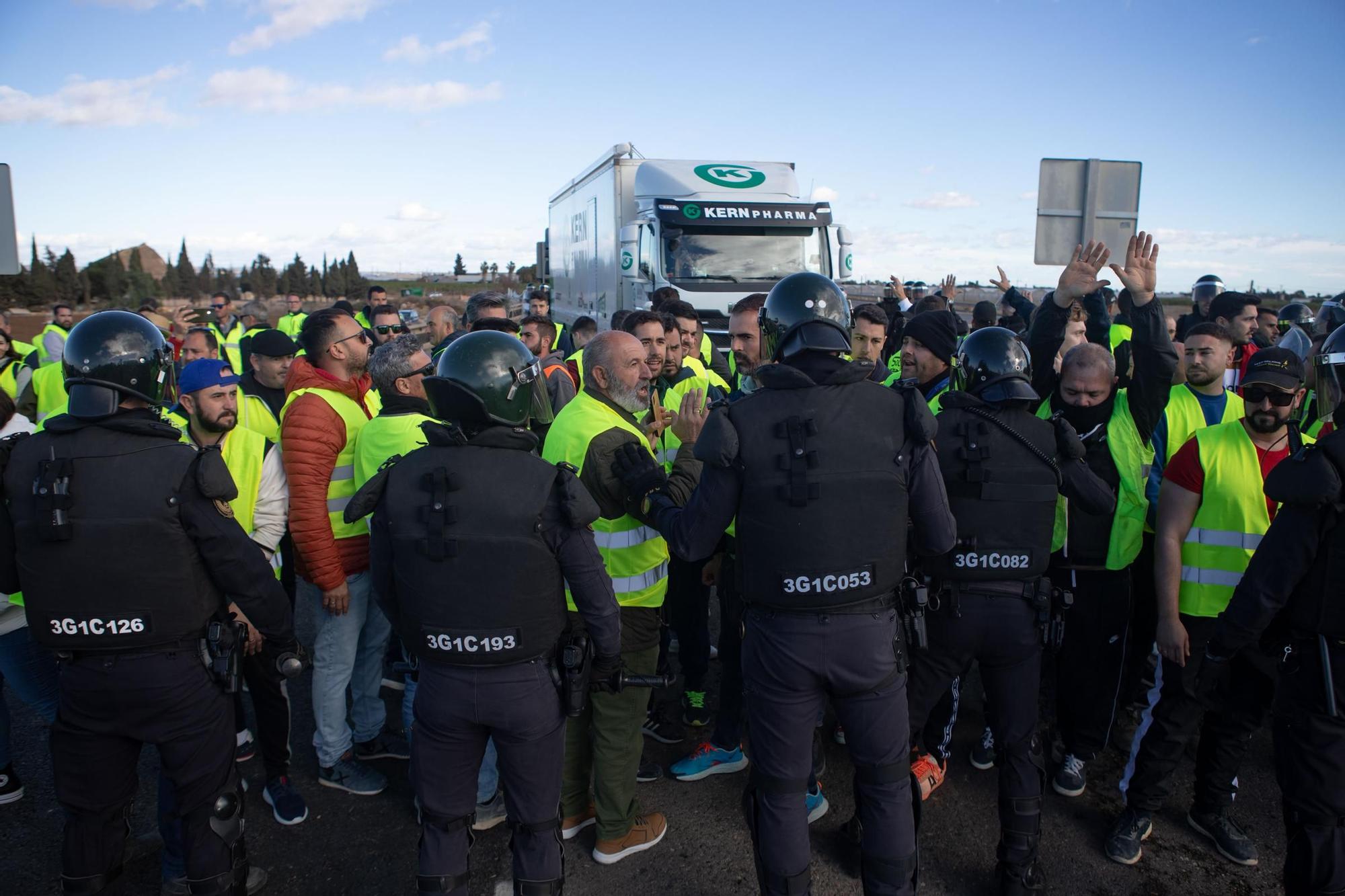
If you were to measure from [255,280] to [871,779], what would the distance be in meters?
58.5

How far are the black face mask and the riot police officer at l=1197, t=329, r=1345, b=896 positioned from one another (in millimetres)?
1264

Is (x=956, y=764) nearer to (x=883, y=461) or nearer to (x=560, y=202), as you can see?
(x=883, y=461)

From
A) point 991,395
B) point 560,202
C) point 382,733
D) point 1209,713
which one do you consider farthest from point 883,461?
point 560,202

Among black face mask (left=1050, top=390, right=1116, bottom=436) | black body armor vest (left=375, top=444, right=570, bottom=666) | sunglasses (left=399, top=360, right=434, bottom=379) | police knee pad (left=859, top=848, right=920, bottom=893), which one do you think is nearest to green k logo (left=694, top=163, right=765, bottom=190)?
black face mask (left=1050, top=390, right=1116, bottom=436)

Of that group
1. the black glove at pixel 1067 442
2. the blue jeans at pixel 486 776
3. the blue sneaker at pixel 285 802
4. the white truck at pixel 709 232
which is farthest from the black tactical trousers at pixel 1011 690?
the white truck at pixel 709 232

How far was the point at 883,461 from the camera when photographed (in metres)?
2.76

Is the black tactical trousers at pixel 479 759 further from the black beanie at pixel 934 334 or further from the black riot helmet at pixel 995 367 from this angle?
the black beanie at pixel 934 334

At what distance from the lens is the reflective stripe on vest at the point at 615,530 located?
10.9ft

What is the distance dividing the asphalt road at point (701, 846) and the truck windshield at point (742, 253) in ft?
32.0

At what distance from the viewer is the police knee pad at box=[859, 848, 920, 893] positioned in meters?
2.82

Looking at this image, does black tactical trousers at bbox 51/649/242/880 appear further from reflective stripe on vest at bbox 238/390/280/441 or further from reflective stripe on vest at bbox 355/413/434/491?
reflective stripe on vest at bbox 238/390/280/441

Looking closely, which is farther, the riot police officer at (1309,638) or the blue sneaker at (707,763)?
the blue sneaker at (707,763)

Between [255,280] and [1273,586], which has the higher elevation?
[255,280]

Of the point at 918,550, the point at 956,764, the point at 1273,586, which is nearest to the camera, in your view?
the point at 1273,586
